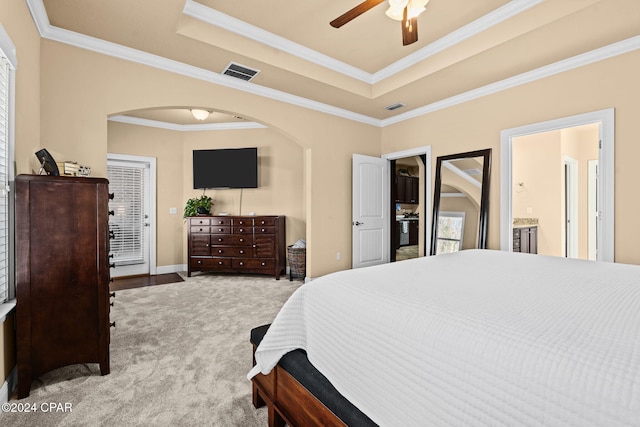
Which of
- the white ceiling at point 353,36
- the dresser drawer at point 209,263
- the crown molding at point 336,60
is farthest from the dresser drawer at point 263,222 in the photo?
the crown molding at point 336,60

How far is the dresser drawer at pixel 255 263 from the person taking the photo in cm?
492

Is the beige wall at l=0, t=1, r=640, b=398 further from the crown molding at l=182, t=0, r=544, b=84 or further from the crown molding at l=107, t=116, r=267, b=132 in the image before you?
the crown molding at l=107, t=116, r=267, b=132

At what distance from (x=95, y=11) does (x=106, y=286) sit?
207 cm

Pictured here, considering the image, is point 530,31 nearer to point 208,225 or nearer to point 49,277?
point 49,277

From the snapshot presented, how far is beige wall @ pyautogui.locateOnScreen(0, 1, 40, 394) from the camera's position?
5.82 feet

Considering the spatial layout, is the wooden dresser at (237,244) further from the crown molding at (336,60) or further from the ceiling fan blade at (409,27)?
the ceiling fan blade at (409,27)

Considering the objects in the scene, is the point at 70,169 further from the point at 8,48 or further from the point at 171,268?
the point at 171,268

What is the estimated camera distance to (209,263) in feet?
16.5

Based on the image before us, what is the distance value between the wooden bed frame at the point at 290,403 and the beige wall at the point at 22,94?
147 cm

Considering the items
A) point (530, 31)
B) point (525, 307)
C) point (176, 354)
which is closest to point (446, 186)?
point (530, 31)

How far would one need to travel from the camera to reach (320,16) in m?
2.73

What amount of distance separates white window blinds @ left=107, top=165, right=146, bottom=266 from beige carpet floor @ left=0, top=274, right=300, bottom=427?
188cm

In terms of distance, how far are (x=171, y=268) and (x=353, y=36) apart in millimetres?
4700

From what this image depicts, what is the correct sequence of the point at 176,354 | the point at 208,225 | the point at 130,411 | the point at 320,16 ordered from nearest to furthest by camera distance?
the point at 130,411
the point at 176,354
the point at 320,16
the point at 208,225
